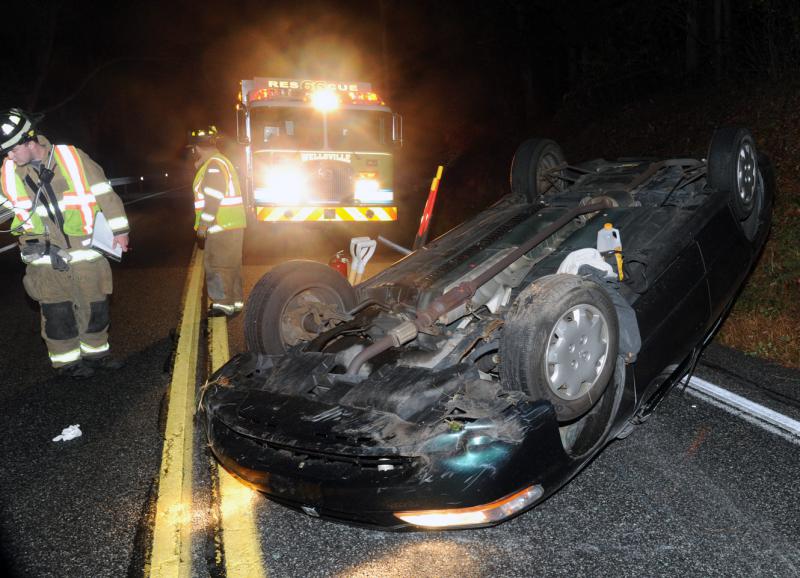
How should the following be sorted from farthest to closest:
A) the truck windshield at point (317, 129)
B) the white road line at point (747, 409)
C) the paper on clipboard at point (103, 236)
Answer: the truck windshield at point (317, 129) → the paper on clipboard at point (103, 236) → the white road line at point (747, 409)

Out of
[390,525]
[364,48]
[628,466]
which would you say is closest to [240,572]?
[390,525]

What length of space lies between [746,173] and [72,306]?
4884 millimetres

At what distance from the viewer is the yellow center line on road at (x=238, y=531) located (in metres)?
2.86

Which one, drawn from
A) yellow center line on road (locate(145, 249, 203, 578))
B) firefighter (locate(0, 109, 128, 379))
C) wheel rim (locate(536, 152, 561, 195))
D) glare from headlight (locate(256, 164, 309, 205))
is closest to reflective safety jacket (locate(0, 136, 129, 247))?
firefighter (locate(0, 109, 128, 379))

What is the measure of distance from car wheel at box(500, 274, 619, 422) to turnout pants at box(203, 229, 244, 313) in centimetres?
464

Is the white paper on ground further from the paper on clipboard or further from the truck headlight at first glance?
the truck headlight

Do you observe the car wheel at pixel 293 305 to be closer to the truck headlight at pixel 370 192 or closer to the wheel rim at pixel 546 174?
the wheel rim at pixel 546 174

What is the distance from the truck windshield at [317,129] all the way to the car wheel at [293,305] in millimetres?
7603

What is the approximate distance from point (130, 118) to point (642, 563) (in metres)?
68.1

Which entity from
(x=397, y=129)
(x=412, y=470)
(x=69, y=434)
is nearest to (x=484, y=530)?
(x=412, y=470)

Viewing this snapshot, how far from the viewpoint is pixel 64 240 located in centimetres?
552

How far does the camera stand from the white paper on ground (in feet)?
13.9

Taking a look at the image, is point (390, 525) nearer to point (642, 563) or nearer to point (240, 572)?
point (240, 572)

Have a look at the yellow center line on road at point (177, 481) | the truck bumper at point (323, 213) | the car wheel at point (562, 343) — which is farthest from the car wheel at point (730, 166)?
the truck bumper at point (323, 213)
